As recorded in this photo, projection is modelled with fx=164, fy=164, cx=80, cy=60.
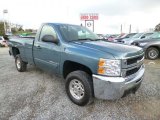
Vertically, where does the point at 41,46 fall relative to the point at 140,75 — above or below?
above

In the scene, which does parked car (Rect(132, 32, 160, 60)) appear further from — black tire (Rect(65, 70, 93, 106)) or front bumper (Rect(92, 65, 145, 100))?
black tire (Rect(65, 70, 93, 106))

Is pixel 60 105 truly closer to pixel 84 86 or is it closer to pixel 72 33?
pixel 84 86

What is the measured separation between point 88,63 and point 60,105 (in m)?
1.18

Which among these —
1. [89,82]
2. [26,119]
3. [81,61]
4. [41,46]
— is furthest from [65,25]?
[26,119]

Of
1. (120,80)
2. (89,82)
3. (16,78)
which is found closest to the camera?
(120,80)

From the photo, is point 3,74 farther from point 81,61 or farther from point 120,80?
point 120,80

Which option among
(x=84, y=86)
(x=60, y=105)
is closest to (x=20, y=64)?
(x=60, y=105)

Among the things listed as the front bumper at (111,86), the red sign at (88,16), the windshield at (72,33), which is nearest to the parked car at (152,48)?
the red sign at (88,16)

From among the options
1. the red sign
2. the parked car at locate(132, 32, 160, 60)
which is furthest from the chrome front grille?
the red sign

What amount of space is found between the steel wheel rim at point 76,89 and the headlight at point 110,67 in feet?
2.33

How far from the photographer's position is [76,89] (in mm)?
3654

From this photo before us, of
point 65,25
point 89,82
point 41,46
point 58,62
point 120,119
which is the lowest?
point 120,119

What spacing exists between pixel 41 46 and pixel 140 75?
8.66ft

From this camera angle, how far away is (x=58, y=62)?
3.97m
